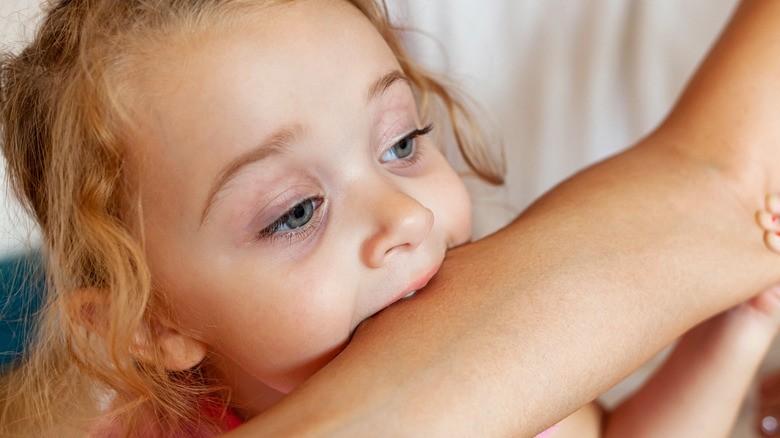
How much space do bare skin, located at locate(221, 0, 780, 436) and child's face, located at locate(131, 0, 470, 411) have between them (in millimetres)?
63

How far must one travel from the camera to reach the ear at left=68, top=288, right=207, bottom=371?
0.88m

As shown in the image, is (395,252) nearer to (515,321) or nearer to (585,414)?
(515,321)

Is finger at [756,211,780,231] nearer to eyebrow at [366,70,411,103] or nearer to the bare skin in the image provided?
the bare skin

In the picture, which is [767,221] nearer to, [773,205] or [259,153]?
[773,205]

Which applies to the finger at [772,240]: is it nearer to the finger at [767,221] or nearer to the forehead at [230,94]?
the finger at [767,221]

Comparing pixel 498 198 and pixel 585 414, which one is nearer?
pixel 585 414

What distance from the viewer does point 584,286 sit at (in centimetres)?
69

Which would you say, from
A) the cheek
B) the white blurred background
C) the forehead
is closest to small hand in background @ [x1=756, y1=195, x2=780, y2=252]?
the cheek

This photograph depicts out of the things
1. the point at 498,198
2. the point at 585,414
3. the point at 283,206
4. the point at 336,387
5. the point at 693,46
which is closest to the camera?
the point at 336,387

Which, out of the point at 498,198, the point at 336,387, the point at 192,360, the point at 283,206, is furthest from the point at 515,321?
the point at 498,198

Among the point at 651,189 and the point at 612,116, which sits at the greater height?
the point at 651,189

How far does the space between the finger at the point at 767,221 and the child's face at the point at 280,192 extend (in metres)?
0.35

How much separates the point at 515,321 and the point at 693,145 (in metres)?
0.34

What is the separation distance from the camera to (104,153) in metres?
0.81
